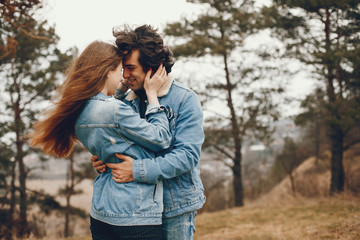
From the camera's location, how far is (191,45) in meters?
13.0

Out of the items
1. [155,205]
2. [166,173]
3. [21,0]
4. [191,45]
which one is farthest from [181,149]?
[191,45]

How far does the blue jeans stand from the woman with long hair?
0.53 feet

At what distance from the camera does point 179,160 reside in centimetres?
176

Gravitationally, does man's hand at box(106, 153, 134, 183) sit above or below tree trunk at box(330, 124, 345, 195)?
above

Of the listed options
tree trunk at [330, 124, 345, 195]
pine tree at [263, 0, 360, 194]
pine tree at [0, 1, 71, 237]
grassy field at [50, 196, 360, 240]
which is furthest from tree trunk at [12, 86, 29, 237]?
tree trunk at [330, 124, 345, 195]

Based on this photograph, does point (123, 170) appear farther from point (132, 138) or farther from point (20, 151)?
point (20, 151)

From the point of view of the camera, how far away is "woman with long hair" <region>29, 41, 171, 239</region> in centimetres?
167

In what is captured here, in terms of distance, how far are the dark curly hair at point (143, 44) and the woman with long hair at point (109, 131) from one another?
12 cm

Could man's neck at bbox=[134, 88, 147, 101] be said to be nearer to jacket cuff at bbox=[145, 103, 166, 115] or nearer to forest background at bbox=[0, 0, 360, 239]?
jacket cuff at bbox=[145, 103, 166, 115]

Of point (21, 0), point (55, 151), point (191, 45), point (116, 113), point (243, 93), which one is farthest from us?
point (243, 93)

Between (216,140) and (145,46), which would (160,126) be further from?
(216,140)

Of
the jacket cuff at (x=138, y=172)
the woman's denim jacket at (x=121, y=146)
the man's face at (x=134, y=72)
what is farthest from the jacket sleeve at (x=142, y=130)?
the man's face at (x=134, y=72)

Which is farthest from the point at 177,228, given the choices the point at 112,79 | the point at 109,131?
the point at 112,79

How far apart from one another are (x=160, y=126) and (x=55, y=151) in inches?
29.9
